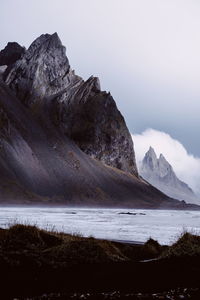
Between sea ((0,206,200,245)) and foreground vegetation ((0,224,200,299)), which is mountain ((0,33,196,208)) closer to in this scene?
sea ((0,206,200,245))

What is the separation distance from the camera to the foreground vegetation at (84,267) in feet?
36.7

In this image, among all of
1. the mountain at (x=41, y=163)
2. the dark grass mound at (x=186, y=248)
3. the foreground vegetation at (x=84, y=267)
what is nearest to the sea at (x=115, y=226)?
the dark grass mound at (x=186, y=248)

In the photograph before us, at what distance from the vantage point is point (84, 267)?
14.7m

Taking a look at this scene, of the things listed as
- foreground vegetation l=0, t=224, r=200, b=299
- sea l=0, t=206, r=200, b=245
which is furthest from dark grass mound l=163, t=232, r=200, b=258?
sea l=0, t=206, r=200, b=245

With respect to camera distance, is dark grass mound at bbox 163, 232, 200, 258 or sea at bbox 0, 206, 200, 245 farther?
sea at bbox 0, 206, 200, 245

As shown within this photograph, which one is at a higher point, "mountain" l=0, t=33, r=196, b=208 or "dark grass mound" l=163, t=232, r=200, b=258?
"mountain" l=0, t=33, r=196, b=208

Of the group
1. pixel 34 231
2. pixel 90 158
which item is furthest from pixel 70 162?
pixel 34 231

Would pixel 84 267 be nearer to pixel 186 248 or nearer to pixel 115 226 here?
pixel 186 248

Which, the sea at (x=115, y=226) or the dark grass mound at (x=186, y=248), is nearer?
the dark grass mound at (x=186, y=248)

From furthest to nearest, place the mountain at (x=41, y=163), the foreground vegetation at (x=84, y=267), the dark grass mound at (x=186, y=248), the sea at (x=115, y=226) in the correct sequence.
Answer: the mountain at (x=41, y=163)
the sea at (x=115, y=226)
the dark grass mound at (x=186, y=248)
the foreground vegetation at (x=84, y=267)

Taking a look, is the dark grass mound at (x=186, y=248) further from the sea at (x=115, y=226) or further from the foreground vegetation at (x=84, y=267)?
the sea at (x=115, y=226)

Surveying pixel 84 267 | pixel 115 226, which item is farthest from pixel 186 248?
pixel 115 226

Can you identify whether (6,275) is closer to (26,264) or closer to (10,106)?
(26,264)

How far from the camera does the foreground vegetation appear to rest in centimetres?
1120
